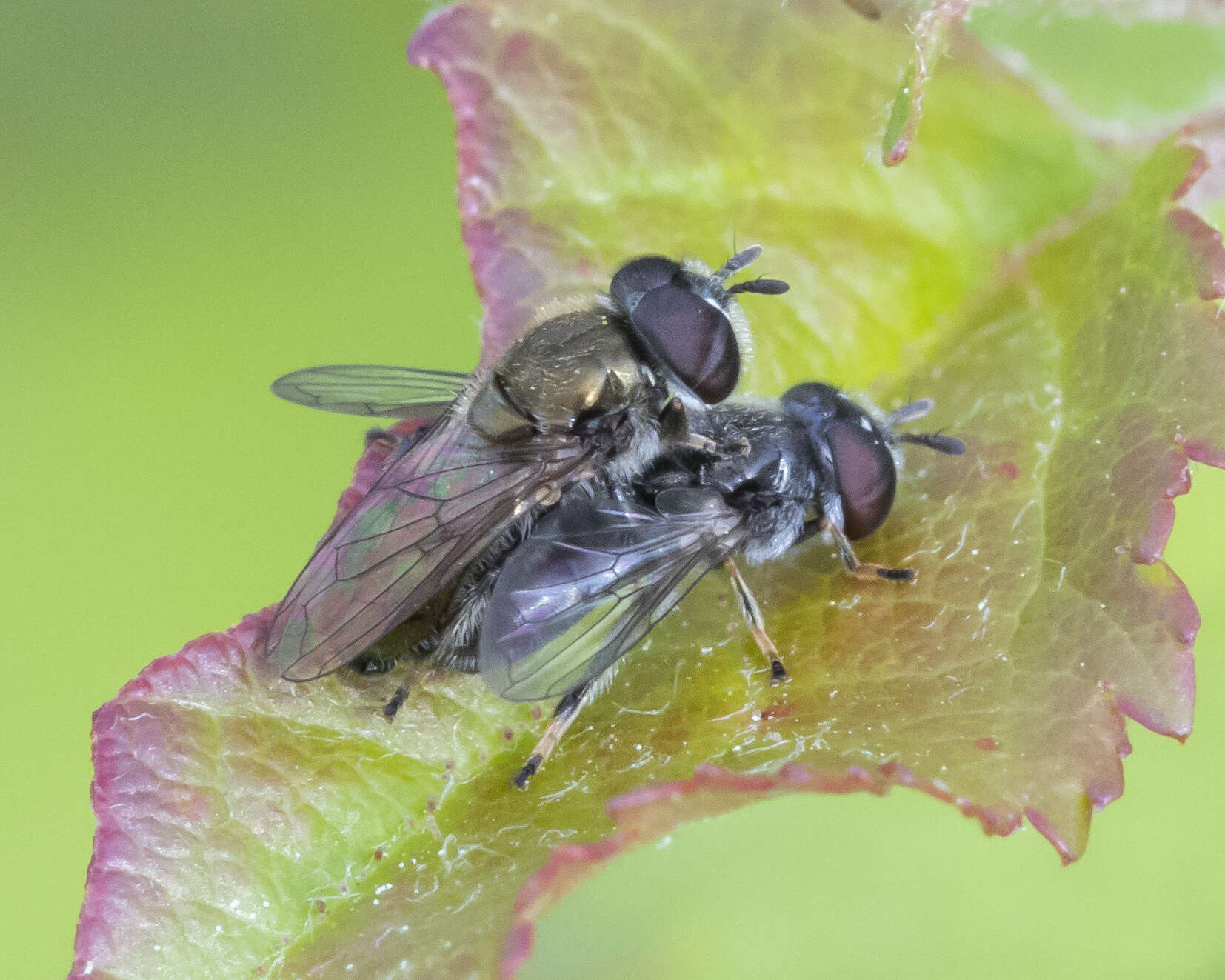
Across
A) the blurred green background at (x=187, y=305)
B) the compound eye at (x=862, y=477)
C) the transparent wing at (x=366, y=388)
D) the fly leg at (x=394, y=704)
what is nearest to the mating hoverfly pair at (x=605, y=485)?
the compound eye at (x=862, y=477)

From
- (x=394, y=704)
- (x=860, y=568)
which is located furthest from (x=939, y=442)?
(x=394, y=704)

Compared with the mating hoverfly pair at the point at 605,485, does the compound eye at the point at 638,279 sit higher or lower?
higher

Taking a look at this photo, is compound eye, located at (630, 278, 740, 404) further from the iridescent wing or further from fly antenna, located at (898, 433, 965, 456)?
→ fly antenna, located at (898, 433, 965, 456)

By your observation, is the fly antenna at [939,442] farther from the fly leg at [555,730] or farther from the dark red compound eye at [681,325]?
the fly leg at [555,730]

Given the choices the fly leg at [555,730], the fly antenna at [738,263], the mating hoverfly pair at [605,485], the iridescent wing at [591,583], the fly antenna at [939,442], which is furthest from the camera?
the fly antenna at [738,263]

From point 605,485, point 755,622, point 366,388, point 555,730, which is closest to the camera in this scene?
point 555,730

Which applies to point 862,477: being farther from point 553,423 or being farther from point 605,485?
point 553,423

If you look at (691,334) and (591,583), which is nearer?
(591,583)

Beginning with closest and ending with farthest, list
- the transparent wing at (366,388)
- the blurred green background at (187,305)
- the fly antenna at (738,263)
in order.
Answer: the fly antenna at (738,263), the transparent wing at (366,388), the blurred green background at (187,305)
